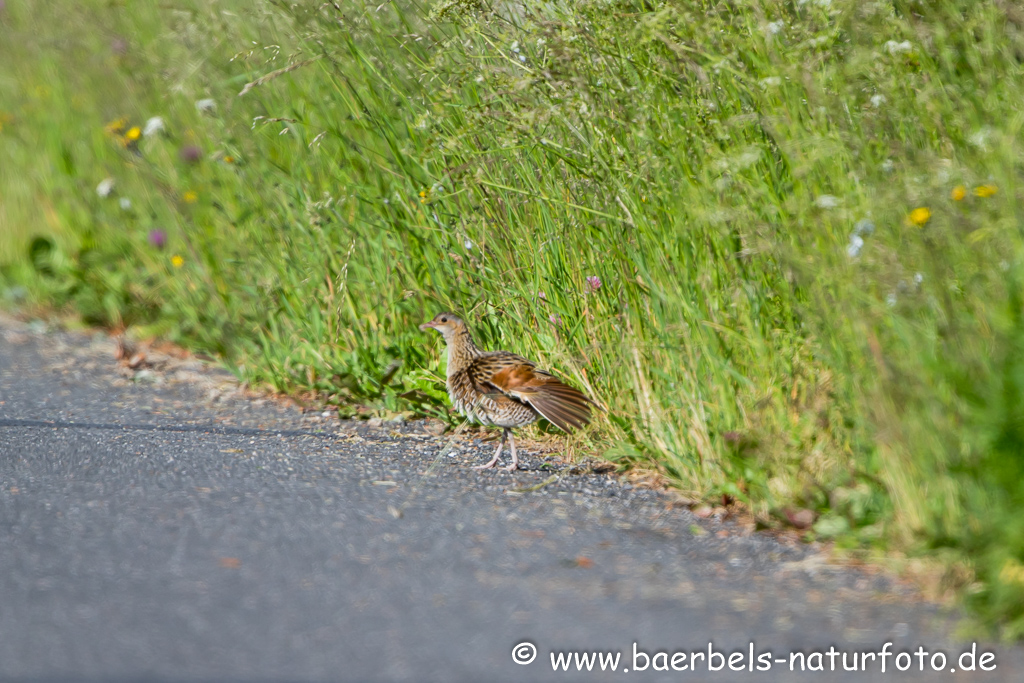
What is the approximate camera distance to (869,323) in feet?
12.0

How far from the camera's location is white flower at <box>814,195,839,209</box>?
377cm

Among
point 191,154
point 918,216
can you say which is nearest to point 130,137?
A: point 191,154

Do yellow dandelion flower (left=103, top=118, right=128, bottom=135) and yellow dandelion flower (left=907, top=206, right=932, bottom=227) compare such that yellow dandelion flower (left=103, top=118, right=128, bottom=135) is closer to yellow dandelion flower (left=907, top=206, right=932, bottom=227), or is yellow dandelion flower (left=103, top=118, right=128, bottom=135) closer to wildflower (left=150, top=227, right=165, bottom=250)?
wildflower (left=150, top=227, right=165, bottom=250)

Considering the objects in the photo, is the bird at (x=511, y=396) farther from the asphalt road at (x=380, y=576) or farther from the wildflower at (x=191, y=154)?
the wildflower at (x=191, y=154)

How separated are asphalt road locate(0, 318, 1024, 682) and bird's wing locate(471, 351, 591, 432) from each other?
0.79 ft

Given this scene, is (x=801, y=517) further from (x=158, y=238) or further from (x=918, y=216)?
(x=158, y=238)

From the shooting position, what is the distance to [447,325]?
5.33 m

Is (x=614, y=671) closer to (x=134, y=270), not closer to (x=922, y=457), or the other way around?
(x=922, y=457)

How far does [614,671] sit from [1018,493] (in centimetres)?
118

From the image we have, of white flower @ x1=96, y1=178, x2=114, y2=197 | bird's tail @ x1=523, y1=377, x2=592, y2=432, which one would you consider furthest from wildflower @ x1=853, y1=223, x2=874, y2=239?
white flower @ x1=96, y1=178, x2=114, y2=197

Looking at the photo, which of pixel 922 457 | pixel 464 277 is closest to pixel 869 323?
pixel 922 457

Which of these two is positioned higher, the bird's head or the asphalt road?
the bird's head

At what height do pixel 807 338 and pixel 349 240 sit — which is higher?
pixel 349 240

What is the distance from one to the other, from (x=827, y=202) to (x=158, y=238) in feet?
16.2
